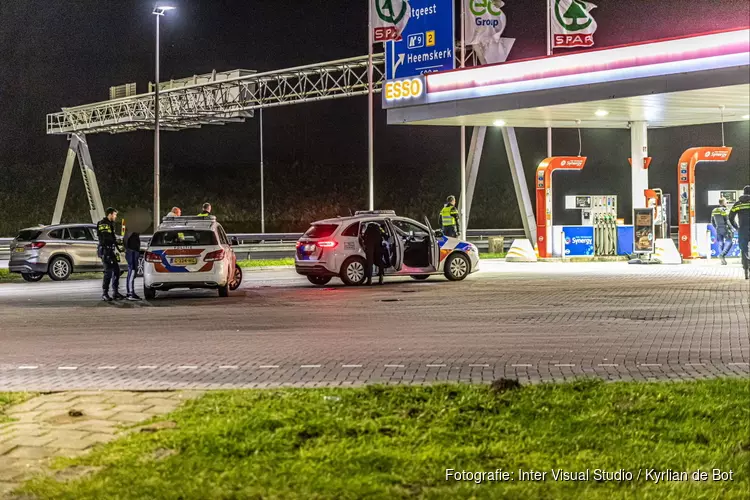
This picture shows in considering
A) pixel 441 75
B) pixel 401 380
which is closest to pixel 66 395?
pixel 401 380

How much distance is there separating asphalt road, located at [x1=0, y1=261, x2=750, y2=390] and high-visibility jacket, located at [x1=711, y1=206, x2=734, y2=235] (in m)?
7.55

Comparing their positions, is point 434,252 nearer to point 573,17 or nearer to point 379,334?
point 379,334

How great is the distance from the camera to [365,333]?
13.0m

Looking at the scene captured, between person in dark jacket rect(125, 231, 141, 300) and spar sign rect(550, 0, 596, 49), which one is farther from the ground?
spar sign rect(550, 0, 596, 49)

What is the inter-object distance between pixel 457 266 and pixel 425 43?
29.0ft

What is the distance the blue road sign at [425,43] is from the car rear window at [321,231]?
836cm

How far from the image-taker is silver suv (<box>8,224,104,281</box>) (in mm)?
25625

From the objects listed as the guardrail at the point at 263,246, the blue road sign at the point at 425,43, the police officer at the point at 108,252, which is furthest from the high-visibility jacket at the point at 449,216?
the guardrail at the point at 263,246

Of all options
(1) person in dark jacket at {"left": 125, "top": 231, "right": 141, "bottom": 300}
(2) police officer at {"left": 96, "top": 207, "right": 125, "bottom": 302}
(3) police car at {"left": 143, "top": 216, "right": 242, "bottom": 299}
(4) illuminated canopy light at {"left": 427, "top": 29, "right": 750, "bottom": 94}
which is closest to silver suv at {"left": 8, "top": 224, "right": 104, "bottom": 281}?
(1) person in dark jacket at {"left": 125, "top": 231, "right": 141, "bottom": 300}

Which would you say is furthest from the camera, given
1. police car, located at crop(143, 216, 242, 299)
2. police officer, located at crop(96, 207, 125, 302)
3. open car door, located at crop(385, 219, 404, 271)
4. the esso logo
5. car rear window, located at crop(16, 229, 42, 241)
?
the esso logo

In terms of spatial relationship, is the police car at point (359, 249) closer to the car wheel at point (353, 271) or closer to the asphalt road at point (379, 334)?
the car wheel at point (353, 271)

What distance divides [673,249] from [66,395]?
2484cm

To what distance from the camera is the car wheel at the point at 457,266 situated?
23031 millimetres

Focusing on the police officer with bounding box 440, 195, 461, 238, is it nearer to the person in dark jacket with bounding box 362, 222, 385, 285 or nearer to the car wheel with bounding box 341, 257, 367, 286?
the person in dark jacket with bounding box 362, 222, 385, 285
